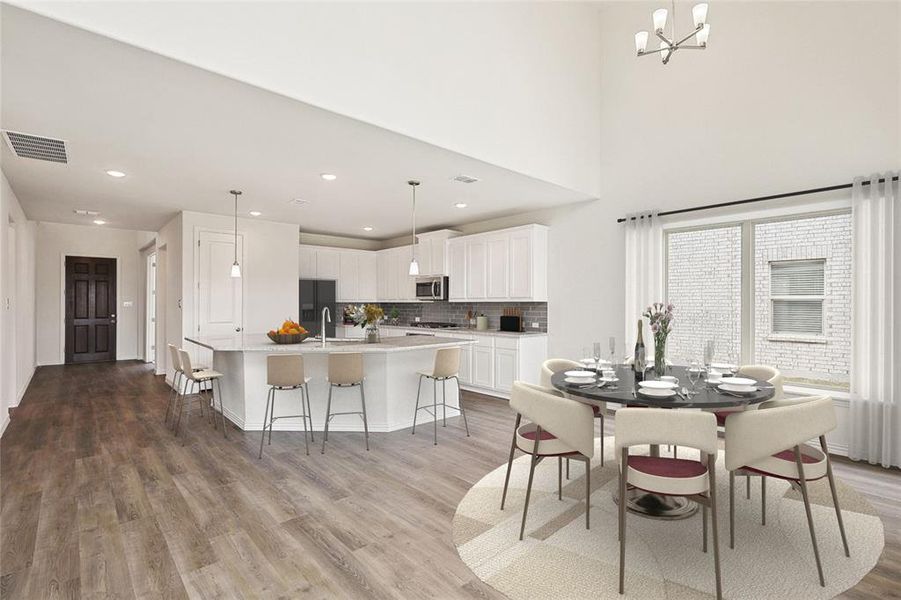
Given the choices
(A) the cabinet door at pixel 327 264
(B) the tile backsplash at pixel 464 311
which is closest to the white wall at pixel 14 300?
(A) the cabinet door at pixel 327 264

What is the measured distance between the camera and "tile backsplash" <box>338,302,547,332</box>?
6.60m

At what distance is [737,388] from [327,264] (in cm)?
713

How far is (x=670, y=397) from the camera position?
260 cm

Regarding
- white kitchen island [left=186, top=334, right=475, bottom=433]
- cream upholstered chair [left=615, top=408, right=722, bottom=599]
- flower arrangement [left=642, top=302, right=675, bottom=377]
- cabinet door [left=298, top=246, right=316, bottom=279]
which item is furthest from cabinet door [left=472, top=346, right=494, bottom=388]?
cream upholstered chair [left=615, top=408, right=722, bottom=599]

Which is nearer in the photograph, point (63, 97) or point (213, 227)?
point (63, 97)

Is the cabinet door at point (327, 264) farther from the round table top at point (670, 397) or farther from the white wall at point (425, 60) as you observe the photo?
the round table top at point (670, 397)

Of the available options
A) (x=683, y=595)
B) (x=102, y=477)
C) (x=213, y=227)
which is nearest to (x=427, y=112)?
(x=683, y=595)

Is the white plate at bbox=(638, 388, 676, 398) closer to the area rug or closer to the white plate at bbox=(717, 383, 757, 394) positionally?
the white plate at bbox=(717, 383, 757, 394)

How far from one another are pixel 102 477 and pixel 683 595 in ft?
12.8

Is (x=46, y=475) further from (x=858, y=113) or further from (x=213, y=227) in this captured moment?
(x=858, y=113)

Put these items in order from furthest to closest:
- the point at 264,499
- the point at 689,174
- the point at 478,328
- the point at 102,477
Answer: the point at 478,328 < the point at 689,174 < the point at 102,477 < the point at 264,499

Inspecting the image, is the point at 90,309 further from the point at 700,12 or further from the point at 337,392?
the point at 700,12

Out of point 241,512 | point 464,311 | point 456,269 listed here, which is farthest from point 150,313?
point 241,512

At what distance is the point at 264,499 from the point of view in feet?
10.3
